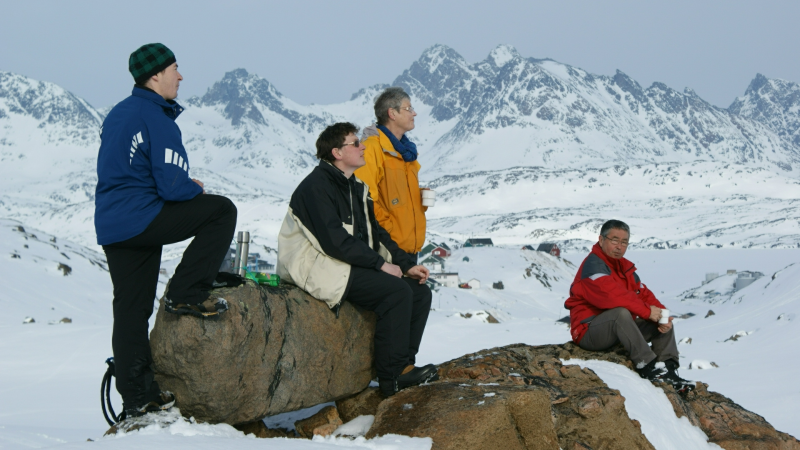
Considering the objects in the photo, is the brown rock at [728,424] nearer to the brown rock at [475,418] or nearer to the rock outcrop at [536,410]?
the rock outcrop at [536,410]

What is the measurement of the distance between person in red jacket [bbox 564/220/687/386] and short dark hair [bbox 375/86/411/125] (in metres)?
2.38

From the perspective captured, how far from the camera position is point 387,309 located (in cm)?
519

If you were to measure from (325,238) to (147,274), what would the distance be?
1.24 meters

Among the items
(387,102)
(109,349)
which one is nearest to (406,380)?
(387,102)

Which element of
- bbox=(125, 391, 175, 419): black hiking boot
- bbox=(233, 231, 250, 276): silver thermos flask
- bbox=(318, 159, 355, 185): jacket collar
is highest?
bbox=(318, 159, 355, 185): jacket collar

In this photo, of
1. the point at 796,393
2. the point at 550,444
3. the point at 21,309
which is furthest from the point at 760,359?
the point at 21,309

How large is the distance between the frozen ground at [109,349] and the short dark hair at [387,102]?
2.62 m

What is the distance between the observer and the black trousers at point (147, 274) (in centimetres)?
438

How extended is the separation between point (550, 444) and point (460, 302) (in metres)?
40.0

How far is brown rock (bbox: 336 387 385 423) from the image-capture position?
5633 millimetres

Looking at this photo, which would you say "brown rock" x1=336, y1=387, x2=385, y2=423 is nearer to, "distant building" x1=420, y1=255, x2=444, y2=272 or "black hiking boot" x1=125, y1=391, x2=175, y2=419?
"black hiking boot" x1=125, y1=391, x2=175, y2=419

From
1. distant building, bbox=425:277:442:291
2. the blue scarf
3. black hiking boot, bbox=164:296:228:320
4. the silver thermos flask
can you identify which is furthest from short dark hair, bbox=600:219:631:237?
distant building, bbox=425:277:442:291

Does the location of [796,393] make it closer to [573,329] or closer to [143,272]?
[573,329]

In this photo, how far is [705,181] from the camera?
18675 centimetres
